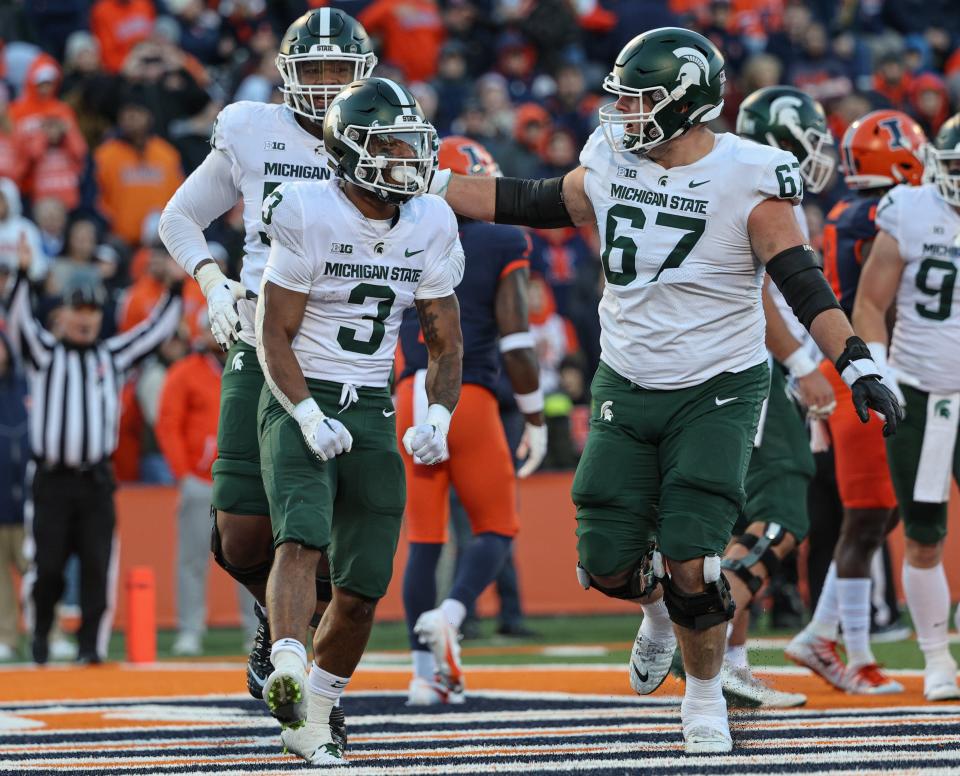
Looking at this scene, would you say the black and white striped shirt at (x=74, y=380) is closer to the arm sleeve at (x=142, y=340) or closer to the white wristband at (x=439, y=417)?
the arm sleeve at (x=142, y=340)

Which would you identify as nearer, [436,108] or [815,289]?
[815,289]

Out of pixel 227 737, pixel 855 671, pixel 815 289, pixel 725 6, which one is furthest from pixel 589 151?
pixel 725 6

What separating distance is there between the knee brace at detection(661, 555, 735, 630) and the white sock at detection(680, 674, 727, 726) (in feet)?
0.51

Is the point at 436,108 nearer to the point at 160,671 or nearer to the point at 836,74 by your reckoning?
the point at 836,74

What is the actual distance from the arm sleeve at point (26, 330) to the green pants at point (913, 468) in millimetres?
4816

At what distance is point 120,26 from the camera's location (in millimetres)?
14008

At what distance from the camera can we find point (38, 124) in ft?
41.2

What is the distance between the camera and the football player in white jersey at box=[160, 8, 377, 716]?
5.16m

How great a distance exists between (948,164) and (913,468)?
3.47ft

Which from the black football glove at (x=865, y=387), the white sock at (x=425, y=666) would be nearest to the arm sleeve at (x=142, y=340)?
the white sock at (x=425, y=666)

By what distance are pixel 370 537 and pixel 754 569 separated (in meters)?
1.71

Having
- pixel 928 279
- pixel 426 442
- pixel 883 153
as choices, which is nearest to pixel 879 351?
pixel 928 279

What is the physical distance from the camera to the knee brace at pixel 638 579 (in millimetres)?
4867

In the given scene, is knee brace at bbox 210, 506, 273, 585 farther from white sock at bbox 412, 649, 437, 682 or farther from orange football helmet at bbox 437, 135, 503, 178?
orange football helmet at bbox 437, 135, 503, 178
